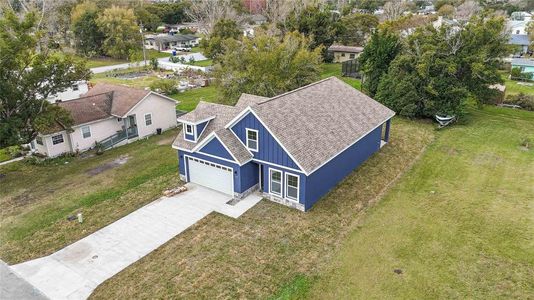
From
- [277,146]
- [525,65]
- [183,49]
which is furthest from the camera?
[183,49]

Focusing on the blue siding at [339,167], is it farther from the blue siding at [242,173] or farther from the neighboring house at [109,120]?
the neighboring house at [109,120]

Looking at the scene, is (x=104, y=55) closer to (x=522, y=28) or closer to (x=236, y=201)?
(x=236, y=201)

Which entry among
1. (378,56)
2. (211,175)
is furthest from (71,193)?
(378,56)

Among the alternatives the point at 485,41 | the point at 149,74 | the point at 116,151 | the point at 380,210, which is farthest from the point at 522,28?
the point at 116,151

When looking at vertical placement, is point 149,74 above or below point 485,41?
below

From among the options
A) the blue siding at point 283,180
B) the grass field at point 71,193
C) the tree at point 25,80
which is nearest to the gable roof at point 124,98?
the grass field at point 71,193

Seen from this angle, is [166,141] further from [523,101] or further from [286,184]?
[523,101]
